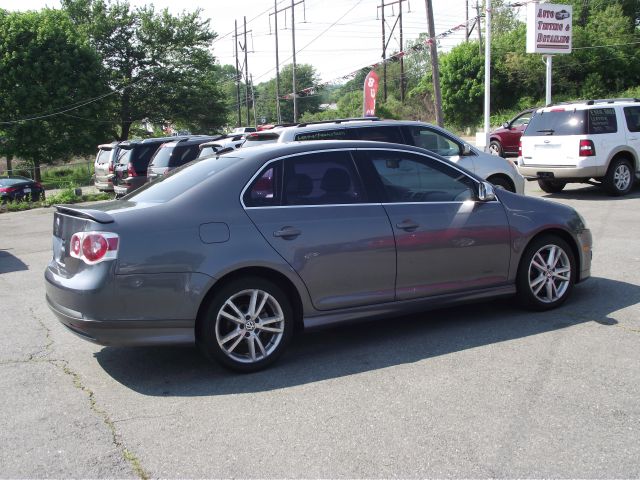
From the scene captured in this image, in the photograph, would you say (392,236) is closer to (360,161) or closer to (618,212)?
(360,161)

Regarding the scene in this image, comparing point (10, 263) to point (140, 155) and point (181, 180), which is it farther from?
point (140, 155)

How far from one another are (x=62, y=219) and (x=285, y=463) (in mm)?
2751

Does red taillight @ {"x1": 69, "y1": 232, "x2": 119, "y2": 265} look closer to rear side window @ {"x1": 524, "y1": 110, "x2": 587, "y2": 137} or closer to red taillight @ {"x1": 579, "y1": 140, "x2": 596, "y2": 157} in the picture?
red taillight @ {"x1": 579, "y1": 140, "x2": 596, "y2": 157}

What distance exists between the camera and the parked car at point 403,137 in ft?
32.5

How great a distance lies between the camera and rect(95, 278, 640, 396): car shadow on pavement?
488cm

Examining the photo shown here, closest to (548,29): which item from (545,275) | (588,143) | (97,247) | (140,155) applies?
(588,143)

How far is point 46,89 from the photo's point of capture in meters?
46.0

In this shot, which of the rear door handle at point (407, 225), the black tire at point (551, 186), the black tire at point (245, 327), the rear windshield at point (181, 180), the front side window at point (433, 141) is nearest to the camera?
the black tire at point (245, 327)

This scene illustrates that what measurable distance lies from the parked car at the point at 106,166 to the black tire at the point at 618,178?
15.7 metres

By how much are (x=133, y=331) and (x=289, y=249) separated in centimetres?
127

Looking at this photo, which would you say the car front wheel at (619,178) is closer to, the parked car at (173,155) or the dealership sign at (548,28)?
the parked car at (173,155)

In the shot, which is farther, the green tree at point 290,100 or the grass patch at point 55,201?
the green tree at point 290,100

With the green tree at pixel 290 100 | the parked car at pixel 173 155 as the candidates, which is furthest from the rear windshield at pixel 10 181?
the green tree at pixel 290 100

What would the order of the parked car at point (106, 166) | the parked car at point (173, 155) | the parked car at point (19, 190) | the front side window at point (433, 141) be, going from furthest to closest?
1. the parked car at point (19, 190)
2. the parked car at point (106, 166)
3. the parked car at point (173, 155)
4. the front side window at point (433, 141)
